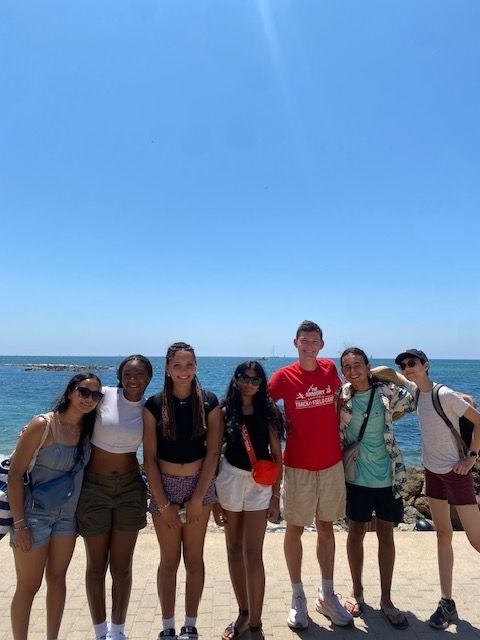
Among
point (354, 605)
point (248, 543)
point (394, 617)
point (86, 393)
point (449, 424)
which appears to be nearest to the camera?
point (86, 393)

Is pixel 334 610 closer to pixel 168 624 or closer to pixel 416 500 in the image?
pixel 168 624

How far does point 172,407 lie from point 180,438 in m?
0.25

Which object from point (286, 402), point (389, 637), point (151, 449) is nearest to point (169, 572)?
point (151, 449)

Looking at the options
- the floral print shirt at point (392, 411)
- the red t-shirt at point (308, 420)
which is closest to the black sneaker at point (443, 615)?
the floral print shirt at point (392, 411)

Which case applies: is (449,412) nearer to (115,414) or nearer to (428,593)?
(428,593)

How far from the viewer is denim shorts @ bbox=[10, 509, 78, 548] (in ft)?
10.1

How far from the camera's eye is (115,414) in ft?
11.4

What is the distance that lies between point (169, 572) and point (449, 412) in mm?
2807

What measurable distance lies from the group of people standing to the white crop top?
10mm

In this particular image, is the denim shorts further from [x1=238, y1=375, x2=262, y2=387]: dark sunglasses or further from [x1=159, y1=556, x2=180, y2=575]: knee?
[x1=238, y1=375, x2=262, y2=387]: dark sunglasses

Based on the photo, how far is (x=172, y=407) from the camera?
3473 mm

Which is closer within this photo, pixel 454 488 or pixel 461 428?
pixel 454 488

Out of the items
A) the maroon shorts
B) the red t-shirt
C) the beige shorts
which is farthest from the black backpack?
the beige shorts

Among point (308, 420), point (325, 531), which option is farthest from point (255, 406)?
point (325, 531)
